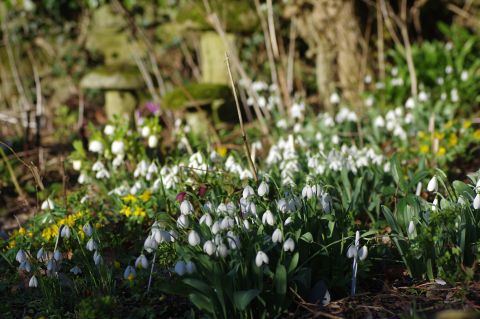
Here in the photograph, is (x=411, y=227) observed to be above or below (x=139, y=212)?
above

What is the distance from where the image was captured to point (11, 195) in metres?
5.07

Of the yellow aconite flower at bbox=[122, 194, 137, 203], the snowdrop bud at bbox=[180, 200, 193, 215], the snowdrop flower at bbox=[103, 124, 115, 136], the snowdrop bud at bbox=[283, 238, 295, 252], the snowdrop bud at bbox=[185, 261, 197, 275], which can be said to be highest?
the snowdrop flower at bbox=[103, 124, 115, 136]

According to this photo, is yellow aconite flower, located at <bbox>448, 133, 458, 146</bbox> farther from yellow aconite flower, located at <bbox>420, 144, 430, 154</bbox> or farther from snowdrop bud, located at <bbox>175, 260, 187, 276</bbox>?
snowdrop bud, located at <bbox>175, 260, 187, 276</bbox>

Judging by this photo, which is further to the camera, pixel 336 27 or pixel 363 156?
pixel 336 27

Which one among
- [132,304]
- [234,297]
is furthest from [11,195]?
[234,297]

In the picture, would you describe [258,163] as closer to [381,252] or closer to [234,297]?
[381,252]

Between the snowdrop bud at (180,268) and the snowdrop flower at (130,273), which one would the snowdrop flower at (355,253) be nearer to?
the snowdrop bud at (180,268)

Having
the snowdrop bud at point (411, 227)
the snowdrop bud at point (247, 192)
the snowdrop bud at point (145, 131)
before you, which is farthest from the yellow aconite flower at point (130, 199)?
the snowdrop bud at point (411, 227)

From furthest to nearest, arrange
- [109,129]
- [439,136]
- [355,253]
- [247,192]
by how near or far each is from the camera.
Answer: [439,136]
[109,129]
[247,192]
[355,253]

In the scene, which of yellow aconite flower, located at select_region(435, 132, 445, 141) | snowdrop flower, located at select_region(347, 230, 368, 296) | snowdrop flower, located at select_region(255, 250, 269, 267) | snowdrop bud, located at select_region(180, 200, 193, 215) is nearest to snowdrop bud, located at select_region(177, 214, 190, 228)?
snowdrop bud, located at select_region(180, 200, 193, 215)

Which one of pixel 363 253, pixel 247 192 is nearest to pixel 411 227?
pixel 363 253

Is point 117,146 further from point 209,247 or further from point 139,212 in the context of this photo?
point 209,247

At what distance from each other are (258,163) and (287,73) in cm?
246

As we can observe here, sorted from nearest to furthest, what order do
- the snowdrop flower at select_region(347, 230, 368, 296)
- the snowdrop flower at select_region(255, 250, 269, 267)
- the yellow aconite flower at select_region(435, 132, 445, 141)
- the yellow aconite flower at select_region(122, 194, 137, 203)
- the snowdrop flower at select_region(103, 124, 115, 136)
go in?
the snowdrop flower at select_region(255, 250, 269, 267)
the snowdrop flower at select_region(347, 230, 368, 296)
the yellow aconite flower at select_region(122, 194, 137, 203)
the snowdrop flower at select_region(103, 124, 115, 136)
the yellow aconite flower at select_region(435, 132, 445, 141)
